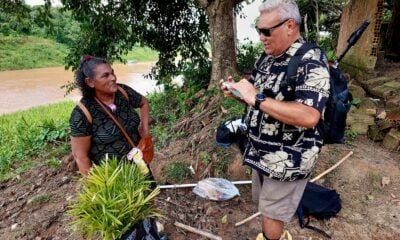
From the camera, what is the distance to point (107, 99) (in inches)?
96.4

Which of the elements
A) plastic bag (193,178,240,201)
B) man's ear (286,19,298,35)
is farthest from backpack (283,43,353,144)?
plastic bag (193,178,240,201)

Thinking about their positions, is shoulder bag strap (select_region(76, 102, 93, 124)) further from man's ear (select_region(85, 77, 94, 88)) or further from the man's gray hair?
the man's gray hair

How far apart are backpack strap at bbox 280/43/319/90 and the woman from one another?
1294 mm

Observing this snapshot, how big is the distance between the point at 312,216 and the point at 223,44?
9.65ft

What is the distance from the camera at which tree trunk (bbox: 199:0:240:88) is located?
478 cm

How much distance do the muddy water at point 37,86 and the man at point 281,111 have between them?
11.5m

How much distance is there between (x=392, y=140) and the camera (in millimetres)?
3918

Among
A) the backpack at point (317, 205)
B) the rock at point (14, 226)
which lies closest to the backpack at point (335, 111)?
the backpack at point (317, 205)

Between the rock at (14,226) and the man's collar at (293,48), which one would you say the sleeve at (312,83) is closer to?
the man's collar at (293,48)

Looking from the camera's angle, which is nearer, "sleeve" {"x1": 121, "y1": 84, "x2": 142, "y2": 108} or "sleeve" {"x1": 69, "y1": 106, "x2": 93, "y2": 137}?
"sleeve" {"x1": 69, "y1": 106, "x2": 93, "y2": 137}

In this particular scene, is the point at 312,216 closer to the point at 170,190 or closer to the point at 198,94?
the point at 170,190

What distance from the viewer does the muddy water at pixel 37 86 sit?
16922mm

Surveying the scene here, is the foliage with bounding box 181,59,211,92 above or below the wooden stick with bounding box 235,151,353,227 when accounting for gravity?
above

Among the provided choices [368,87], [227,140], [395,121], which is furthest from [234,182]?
[368,87]
